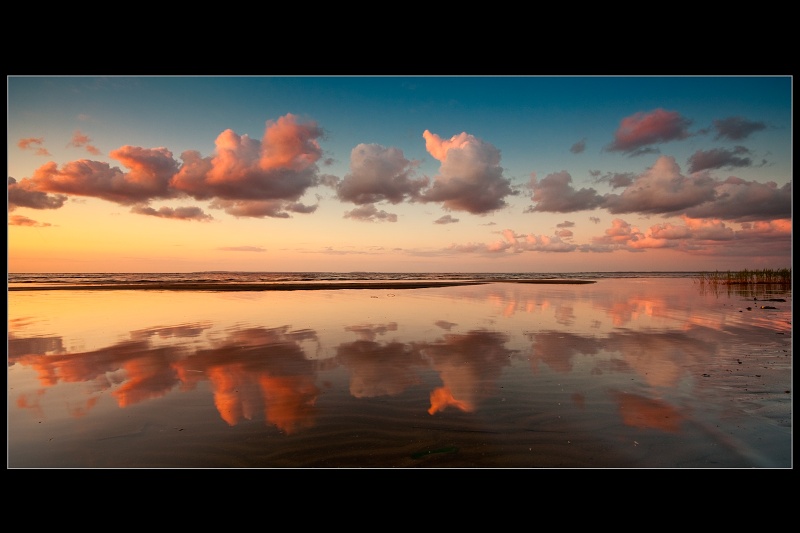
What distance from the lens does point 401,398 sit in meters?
6.78

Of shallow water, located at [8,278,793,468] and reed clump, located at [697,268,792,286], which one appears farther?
reed clump, located at [697,268,792,286]

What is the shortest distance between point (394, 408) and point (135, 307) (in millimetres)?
19938

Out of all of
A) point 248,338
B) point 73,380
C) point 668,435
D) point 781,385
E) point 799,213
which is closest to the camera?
point 799,213

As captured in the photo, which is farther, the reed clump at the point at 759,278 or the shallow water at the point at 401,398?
the reed clump at the point at 759,278

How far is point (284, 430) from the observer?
5.59 meters

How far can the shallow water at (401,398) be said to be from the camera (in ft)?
16.6

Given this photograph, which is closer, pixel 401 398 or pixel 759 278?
pixel 401 398

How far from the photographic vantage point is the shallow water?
5047mm

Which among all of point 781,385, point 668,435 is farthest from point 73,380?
point 781,385

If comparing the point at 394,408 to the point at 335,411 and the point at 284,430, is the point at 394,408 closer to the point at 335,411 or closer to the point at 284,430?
the point at 335,411

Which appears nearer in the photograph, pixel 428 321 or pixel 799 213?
pixel 799 213
